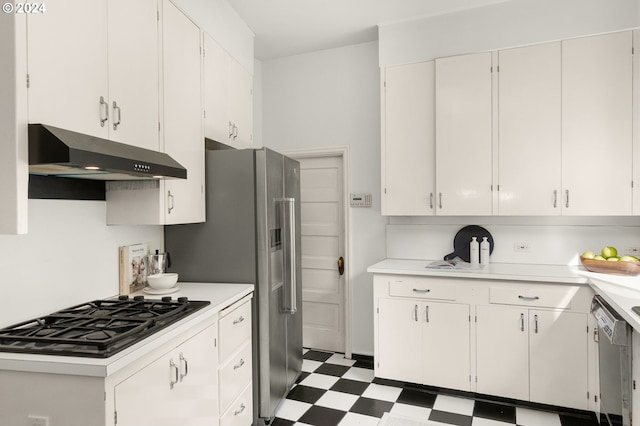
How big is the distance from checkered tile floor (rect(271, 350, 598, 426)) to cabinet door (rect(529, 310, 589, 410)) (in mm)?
127

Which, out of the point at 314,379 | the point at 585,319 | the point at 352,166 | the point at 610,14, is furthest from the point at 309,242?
the point at 610,14

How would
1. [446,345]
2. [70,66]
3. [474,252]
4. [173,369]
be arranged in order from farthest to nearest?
[474,252] < [446,345] < [173,369] < [70,66]

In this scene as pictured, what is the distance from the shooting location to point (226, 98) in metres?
2.97

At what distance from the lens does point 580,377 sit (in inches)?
101

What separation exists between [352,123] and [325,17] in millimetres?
957

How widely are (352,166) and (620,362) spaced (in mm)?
2473

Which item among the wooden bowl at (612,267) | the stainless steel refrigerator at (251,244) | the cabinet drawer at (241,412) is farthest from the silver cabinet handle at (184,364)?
the wooden bowl at (612,267)

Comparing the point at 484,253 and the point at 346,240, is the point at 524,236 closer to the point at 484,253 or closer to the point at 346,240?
the point at 484,253

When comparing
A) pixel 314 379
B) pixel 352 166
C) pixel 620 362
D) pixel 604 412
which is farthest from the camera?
pixel 352 166

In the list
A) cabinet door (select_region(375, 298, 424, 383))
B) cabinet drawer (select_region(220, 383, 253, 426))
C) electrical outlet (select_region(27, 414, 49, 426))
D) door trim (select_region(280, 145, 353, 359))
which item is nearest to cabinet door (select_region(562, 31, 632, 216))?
cabinet door (select_region(375, 298, 424, 383))

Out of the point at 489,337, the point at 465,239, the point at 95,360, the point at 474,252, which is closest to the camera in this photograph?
the point at 95,360

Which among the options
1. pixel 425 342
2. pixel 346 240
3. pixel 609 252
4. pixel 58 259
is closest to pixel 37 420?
pixel 58 259

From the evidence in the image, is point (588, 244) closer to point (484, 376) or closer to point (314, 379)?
point (484, 376)

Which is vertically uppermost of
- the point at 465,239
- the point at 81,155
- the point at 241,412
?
the point at 81,155
